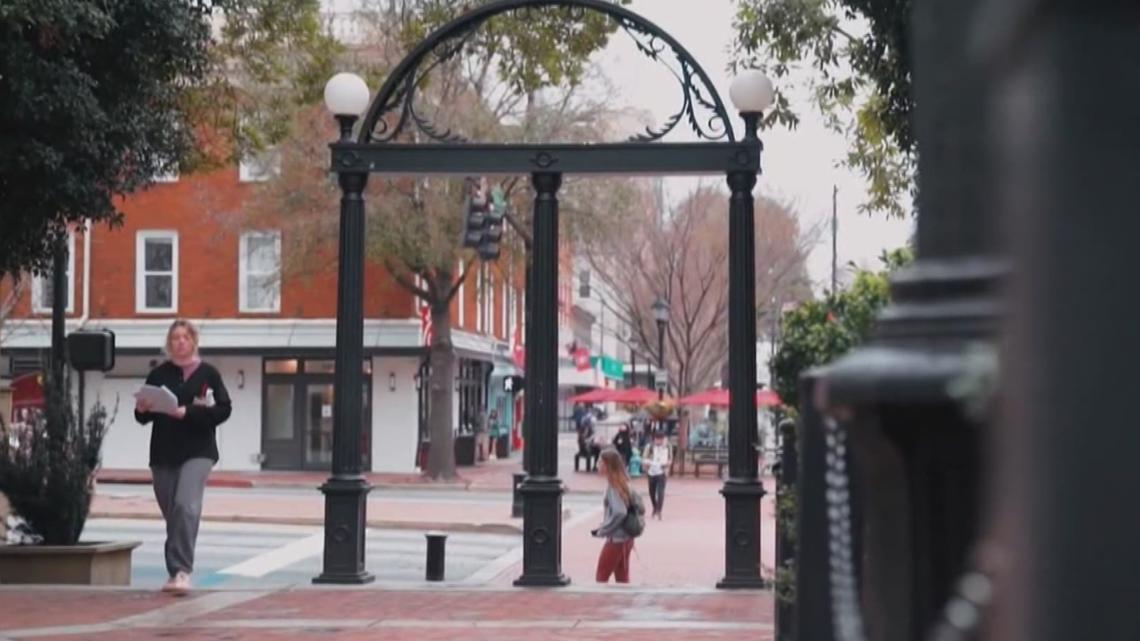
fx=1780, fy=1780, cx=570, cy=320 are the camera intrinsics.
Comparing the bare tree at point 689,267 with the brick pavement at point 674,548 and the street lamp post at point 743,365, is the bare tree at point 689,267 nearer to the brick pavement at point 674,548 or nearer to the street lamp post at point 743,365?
the brick pavement at point 674,548

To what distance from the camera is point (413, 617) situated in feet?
38.1

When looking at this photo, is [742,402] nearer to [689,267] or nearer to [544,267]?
[544,267]

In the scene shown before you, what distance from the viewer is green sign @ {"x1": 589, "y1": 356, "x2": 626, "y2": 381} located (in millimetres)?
83044

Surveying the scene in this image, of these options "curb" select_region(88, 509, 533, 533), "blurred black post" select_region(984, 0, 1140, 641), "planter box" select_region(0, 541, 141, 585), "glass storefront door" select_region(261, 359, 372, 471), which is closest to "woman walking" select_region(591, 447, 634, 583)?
"planter box" select_region(0, 541, 141, 585)

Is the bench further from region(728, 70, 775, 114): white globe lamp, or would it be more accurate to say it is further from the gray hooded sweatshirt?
region(728, 70, 775, 114): white globe lamp

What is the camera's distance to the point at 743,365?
1388 cm

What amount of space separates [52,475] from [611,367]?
76432 millimetres

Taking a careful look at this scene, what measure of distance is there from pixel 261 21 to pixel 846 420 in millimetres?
17959

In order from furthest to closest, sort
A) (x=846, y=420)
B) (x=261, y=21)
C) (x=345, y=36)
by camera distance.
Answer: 1. (x=345, y=36)
2. (x=261, y=21)
3. (x=846, y=420)

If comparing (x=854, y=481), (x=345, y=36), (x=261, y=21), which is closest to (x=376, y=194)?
(x=345, y=36)

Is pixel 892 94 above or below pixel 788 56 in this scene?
below

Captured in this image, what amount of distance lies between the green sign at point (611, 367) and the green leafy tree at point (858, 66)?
60048mm

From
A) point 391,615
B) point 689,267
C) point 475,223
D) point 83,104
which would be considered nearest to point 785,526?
point 391,615

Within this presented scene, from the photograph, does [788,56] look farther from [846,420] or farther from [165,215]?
[165,215]
